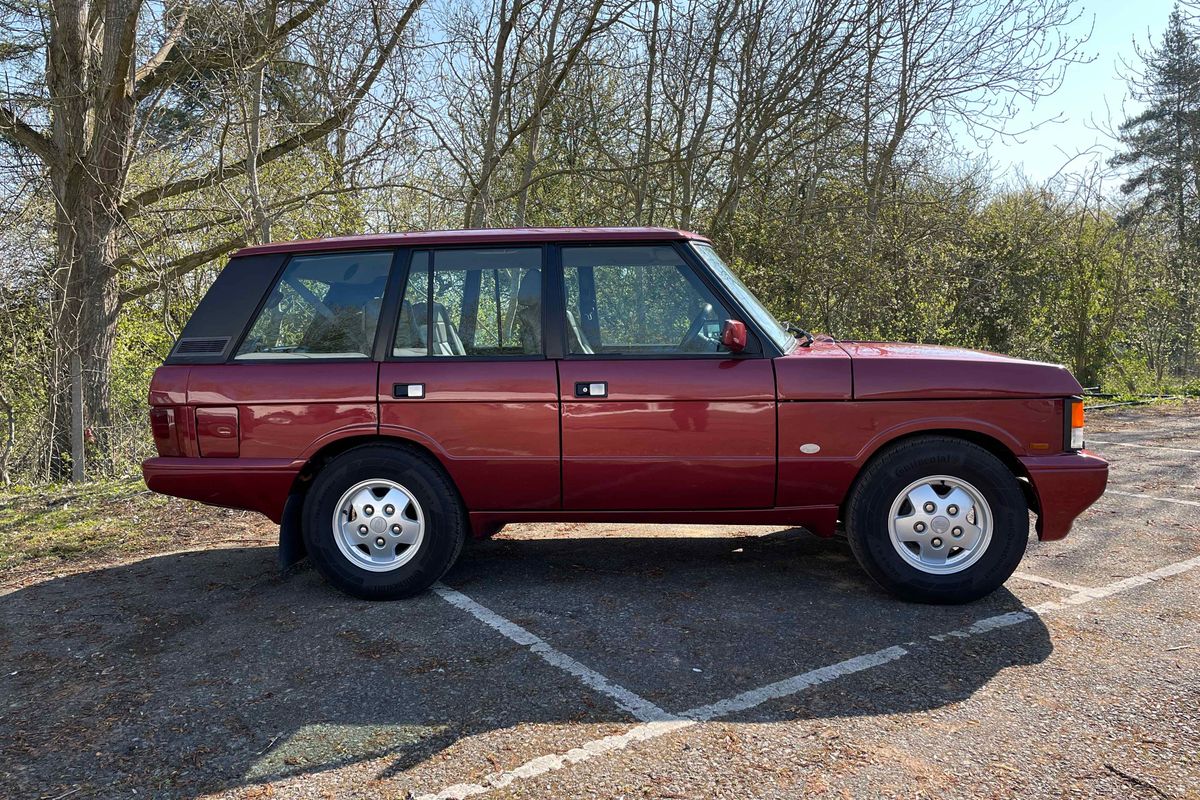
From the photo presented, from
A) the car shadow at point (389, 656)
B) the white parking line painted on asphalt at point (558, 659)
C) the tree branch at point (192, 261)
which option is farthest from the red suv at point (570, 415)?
the tree branch at point (192, 261)

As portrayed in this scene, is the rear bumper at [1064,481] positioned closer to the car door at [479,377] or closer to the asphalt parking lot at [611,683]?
the asphalt parking lot at [611,683]

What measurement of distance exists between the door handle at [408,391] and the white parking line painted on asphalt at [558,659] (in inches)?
43.3

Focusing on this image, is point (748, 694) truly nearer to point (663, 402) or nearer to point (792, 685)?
point (792, 685)

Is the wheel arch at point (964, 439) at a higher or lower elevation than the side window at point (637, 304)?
lower

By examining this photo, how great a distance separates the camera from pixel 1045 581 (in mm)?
4562

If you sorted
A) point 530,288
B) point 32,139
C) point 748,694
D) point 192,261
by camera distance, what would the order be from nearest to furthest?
point 748,694, point 530,288, point 32,139, point 192,261

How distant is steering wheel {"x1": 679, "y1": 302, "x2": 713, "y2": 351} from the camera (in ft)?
13.9

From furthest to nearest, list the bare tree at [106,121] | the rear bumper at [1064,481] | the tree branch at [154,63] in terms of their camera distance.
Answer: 1. the tree branch at [154,63]
2. the bare tree at [106,121]
3. the rear bumper at [1064,481]

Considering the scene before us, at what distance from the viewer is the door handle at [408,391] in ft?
13.9

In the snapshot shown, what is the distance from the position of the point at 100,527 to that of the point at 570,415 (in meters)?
4.22

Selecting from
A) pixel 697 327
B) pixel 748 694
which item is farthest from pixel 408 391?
pixel 748 694

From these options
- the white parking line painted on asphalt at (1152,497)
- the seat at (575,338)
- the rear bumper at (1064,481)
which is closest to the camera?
the rear bumper at (1064,481)

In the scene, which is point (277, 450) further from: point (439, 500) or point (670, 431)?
point (670, 431)

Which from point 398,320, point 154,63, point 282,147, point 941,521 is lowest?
point 941,521
